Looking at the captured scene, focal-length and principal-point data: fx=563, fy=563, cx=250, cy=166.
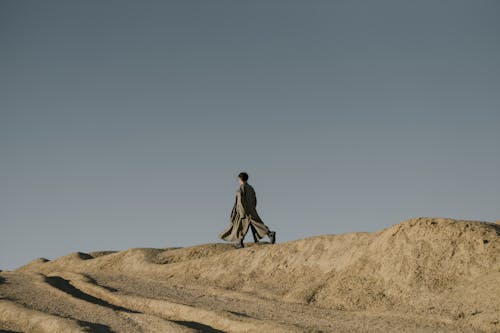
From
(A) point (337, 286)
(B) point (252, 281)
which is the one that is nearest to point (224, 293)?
(B) point (252, 281)

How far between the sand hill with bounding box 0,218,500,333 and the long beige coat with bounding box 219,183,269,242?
52.0 inches

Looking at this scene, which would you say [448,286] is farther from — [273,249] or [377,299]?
[273,249]

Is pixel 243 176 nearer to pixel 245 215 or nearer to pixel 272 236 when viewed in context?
pixel 245 215

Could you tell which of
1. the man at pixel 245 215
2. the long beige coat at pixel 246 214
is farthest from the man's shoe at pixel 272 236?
the long beige coat at pixel 246 214

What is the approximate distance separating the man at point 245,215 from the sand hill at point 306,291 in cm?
131

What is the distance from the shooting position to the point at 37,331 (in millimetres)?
9227

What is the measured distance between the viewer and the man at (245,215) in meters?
15.6

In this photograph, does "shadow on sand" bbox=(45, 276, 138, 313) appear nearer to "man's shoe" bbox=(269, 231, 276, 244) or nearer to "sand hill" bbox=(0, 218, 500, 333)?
"sand hill" bbox=(0, 218, 500, 333)

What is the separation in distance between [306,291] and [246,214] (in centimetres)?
469

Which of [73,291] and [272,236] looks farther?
[272,236]

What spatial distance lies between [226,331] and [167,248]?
10.7 meters

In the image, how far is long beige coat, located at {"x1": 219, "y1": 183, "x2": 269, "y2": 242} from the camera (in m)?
15.6

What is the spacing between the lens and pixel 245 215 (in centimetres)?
1569

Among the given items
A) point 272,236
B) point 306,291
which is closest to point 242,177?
point 272,236
